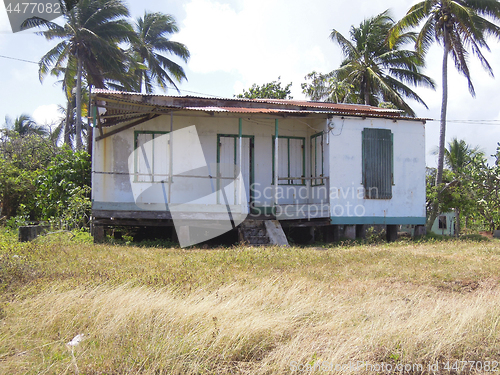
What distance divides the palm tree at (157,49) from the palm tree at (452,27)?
51.7ft

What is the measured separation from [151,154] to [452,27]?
12.5 m

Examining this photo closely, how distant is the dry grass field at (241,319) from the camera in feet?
12.3

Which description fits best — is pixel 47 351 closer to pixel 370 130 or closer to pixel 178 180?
pixel 178 180

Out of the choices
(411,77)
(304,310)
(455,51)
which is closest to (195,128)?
(304,310)

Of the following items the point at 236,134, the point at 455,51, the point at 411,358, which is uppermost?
the point at 455,51

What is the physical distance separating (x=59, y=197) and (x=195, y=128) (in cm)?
431

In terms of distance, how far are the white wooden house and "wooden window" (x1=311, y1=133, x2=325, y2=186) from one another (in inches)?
1.1

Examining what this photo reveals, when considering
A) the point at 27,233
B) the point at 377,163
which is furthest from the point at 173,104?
the point at 377,163

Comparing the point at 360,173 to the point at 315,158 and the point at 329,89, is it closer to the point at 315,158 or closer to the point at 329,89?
the point at 315,158

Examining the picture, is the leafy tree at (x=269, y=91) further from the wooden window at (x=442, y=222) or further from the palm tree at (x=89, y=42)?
the wooden window at (x=442, y=222)

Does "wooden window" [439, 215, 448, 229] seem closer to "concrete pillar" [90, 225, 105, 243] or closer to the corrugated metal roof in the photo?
the corrugated metal roof

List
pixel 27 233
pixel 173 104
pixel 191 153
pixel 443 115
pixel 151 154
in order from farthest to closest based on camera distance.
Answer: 1. pixel 443 115
2. pixel 191 153
3. pixel 151 154
4. pixel 173 104
5. pixel 27 233

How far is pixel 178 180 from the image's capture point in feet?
37.4

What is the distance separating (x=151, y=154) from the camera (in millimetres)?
11289
